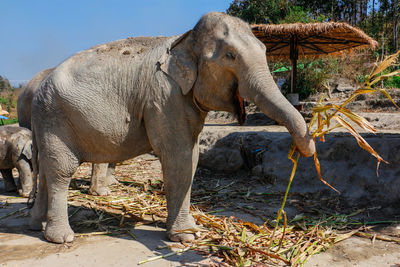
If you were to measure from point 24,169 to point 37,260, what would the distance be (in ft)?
7.74

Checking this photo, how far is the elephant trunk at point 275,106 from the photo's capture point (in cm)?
205

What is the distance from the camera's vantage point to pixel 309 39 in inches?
390

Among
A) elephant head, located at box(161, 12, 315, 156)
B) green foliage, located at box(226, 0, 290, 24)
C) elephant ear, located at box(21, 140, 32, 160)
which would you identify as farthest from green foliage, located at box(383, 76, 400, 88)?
elephant ear, located at box(21, 140, 32, 160)

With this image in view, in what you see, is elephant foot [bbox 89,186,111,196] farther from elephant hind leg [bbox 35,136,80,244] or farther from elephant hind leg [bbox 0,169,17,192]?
elephant hind leg [bbox 35,136,80,244]

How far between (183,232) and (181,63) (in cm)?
141

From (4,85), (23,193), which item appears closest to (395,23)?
(23,193)

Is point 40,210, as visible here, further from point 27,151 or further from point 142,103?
point 27,151

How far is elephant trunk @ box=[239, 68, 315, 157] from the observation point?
2.05m

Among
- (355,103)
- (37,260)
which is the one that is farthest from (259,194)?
(355,103)

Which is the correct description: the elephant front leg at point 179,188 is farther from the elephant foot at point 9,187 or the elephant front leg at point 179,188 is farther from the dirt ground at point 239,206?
the elephant foot at point 9,187

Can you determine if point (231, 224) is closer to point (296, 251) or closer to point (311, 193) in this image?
point (296, 251)

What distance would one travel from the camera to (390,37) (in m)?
19.2

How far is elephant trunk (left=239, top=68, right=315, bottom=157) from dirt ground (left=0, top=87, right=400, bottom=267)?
1054mm

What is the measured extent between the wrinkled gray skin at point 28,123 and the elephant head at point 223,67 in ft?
7.84
